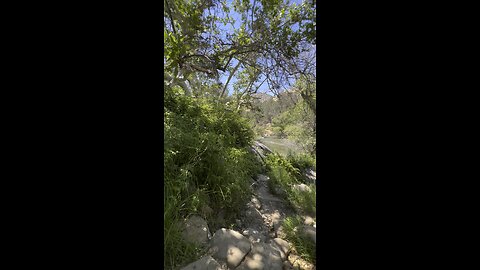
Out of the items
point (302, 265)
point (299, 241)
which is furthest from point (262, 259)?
point (299, 241)

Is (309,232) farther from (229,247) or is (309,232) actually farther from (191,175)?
(191,175)

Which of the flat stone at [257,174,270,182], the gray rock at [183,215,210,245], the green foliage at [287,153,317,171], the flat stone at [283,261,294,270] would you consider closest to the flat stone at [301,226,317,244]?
the flat stone at [283,261,294,270]

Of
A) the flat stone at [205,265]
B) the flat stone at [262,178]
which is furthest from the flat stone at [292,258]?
the flat stone at [262,178]

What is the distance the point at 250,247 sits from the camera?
1.67m

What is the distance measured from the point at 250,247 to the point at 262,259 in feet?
0.41

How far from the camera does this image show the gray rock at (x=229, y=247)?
153 cm

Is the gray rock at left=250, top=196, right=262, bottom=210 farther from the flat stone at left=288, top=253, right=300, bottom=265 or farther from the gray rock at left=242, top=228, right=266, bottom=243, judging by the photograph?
the flat stone at left=288, top=253, right=300, bottom=265

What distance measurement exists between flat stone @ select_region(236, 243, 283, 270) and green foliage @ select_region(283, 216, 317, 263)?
24 centimetres
